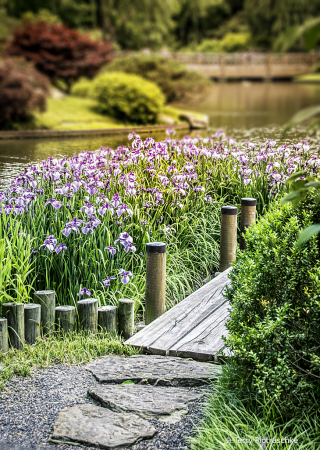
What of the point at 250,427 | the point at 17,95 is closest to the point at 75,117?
the point at 17,95

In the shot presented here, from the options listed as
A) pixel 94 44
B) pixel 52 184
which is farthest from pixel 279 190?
pixel 94 44

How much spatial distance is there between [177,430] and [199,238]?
259cm

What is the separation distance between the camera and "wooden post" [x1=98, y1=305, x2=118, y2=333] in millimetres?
3135

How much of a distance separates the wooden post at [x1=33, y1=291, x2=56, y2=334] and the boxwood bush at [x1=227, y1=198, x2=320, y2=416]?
127cm

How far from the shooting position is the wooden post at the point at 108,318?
3.13 metres

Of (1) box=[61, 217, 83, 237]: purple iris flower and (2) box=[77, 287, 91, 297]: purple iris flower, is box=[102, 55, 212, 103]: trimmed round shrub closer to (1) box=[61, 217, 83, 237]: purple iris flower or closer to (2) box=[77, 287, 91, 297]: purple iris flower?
(1) box=[61, 217, 83, 237]: purple iris flower

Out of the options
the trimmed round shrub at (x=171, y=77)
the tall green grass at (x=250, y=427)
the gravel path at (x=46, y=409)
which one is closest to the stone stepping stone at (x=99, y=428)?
the gravel path at (x=46, y=409)

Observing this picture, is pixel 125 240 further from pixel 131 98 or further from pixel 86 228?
pixel 131 98

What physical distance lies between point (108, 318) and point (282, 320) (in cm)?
130

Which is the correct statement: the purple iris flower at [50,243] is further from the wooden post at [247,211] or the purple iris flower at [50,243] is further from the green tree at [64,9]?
the green tree at [64,9]

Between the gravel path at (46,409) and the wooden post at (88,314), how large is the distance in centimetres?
38

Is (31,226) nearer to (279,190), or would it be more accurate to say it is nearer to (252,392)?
(252,392)

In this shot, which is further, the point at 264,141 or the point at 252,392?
the point at 264,141

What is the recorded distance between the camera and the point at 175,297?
3.81 meters
